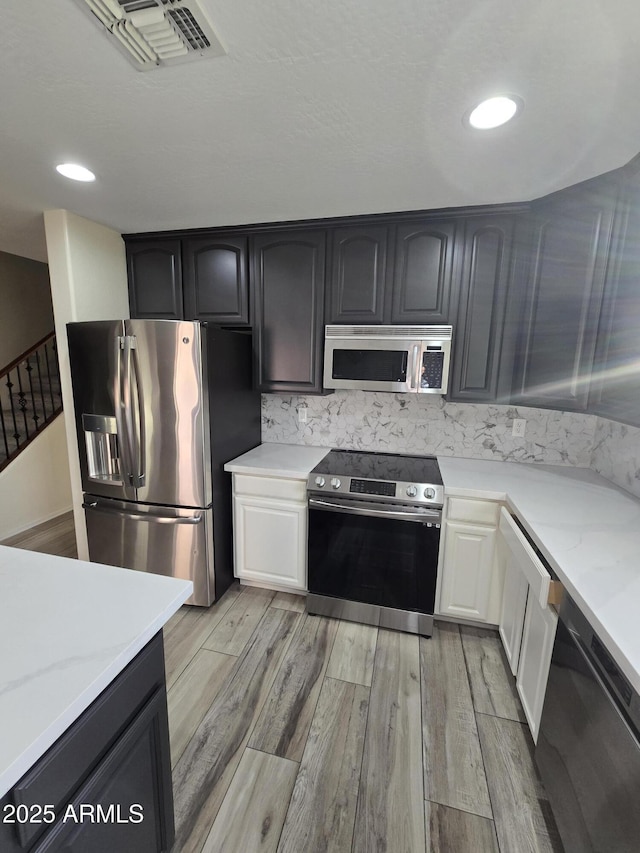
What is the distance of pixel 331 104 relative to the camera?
128cm

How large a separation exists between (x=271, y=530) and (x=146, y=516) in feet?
2.58

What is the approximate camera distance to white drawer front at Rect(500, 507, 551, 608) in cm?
134

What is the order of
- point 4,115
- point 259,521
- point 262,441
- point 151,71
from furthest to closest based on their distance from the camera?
point 262,441 < point 259,521 < point 4,115 < point 151,71

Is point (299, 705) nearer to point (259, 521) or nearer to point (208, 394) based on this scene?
point (259, 521)

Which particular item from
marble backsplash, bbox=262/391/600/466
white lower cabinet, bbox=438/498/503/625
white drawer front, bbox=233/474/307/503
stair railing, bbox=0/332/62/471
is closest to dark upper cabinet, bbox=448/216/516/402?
marble backsplash, bbox=262/391/600/466

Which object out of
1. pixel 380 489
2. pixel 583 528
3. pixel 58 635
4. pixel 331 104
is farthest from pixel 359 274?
pixel 58 635

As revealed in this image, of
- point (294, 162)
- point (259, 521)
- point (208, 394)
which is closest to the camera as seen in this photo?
point (294, 162)

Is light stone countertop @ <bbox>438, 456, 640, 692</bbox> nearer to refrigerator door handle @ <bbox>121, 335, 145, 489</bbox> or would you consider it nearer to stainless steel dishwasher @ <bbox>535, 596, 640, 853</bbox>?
stainless steel dishwasher @ <bbox>535, 596, 640, 853</bbox>

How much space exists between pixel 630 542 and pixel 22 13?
2500mm

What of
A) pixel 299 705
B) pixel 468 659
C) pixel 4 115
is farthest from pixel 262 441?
pixel 4 115

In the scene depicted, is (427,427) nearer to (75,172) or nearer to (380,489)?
(380,489)

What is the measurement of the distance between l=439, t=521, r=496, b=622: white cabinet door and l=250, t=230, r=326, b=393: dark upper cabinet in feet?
4.04

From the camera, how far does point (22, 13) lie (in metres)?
0.96

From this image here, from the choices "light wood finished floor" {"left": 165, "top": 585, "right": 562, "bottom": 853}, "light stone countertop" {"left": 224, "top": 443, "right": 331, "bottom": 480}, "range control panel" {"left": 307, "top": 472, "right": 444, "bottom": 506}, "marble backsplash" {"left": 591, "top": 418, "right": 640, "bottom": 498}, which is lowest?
"light wood finished floor" {"left": 165, "top": 585, "right": 562, "bottom": 853}
